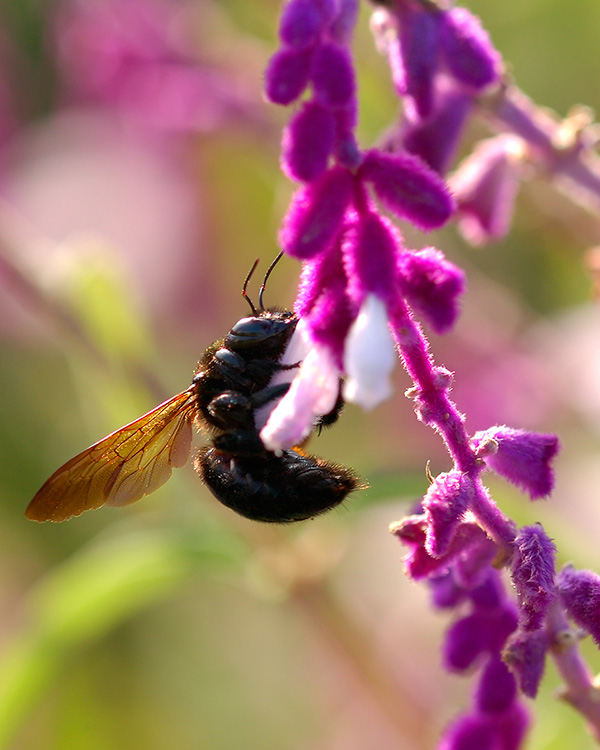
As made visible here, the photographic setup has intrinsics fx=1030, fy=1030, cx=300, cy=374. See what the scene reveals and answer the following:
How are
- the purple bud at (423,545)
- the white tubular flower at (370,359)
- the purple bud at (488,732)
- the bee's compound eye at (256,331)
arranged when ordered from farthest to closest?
the bee's compound eye at (256,331), the purple bud at (488,732), the purple bud at (423,545), the white tubular flower at (370,359)

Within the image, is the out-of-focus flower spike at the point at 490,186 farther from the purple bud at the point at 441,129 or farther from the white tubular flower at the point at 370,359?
the white tubular flower at the point at 370,359

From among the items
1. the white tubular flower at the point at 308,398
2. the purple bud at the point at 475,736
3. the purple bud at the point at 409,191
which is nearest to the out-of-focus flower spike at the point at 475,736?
the purple bud at the point at 475,736

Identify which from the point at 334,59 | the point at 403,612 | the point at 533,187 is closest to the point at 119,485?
the point at 334,59

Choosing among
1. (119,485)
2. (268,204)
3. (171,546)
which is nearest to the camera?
(119,485)

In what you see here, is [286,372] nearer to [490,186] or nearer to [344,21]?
[490,186]

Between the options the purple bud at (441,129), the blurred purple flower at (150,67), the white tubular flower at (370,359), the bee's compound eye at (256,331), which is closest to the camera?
the white tubular flower at (370,359)

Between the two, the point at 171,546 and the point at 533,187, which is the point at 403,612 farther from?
the point at 533,187
